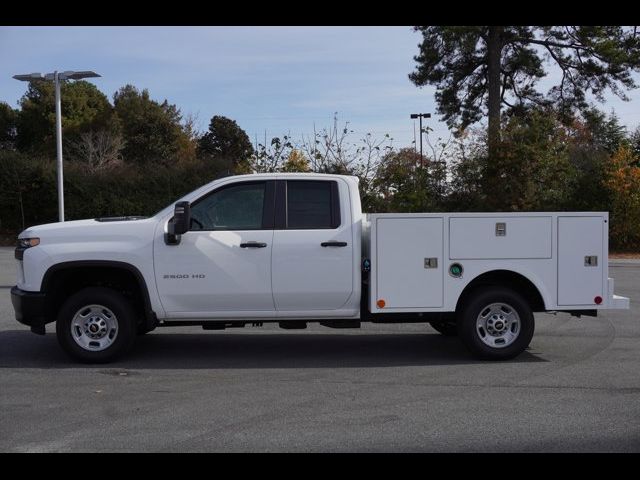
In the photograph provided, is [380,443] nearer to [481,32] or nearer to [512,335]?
[512,335]

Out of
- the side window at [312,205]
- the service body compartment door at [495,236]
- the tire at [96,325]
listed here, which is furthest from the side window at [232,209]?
the service body compartment door at [495,236]

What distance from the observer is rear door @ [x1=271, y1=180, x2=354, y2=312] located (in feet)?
24.9

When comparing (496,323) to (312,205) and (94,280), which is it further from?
(94,280)

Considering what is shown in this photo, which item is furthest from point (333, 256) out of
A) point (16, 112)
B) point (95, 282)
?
point (16, 112)

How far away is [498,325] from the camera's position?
7844 mm

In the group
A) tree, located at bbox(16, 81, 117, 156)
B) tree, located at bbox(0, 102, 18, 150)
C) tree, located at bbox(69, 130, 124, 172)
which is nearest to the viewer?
tree, located at bbox(69, 130, 124, 172)

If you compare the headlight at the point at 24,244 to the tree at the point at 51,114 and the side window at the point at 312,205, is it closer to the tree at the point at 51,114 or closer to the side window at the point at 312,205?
the side window at the point at 312,205

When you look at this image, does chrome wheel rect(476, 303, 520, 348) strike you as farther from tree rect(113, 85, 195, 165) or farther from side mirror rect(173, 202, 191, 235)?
tree rect(113, 85, 195, 165)

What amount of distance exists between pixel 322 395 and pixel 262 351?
6.97 feet

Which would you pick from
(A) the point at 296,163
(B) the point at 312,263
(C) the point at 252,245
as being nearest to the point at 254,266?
(C) the point at 252,245

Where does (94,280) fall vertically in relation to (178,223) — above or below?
below

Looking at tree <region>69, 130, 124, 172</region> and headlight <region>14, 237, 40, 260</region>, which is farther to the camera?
tree <region>69, 130, 124, 172</region>

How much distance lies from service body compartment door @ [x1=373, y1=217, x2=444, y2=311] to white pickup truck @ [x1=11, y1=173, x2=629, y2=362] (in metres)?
0.01

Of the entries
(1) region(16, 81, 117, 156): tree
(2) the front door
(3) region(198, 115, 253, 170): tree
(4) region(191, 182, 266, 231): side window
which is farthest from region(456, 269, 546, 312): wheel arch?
(3) region(198, 115, 253, 170): tree
